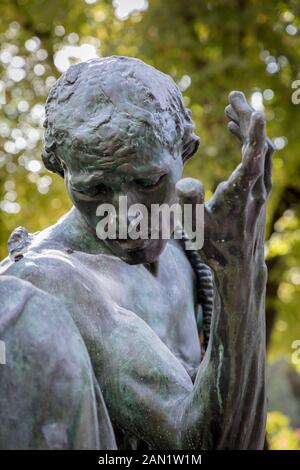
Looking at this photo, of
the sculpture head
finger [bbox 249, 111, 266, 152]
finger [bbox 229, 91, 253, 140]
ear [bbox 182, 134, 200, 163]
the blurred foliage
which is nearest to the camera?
finger [bbox 249, 111, 266, 152]

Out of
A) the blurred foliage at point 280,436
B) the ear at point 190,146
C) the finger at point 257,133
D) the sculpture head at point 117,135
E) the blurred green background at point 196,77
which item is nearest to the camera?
the finger at point 257,133

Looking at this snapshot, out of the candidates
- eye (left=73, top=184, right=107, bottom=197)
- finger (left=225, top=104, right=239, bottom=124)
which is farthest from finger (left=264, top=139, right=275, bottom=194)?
eye (left=73, top=184, right=107, bottom=197)

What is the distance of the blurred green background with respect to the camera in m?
9.95

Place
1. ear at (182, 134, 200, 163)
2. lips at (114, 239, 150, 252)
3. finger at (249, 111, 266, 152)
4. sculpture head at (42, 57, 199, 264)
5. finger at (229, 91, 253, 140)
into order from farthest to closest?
1. ear at (182, 134, 200, 163)
2. lips at (114, 239, 150, 252)
3. sculpture head at (42, 57, 199, 264)
4. finger at (229, 91, 253, 140)
5. finger at (249, 111, 266, 152)

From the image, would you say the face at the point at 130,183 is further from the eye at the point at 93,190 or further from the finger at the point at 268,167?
the finger at the point at 268,167

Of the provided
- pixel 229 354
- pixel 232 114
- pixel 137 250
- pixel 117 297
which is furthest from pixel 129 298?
pixel 232 114

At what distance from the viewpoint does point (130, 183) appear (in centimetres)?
298

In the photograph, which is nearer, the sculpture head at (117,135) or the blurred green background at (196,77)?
the sculpture head at (117,135)

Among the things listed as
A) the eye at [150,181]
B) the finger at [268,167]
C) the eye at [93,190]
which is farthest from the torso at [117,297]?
the finger at [268,167]

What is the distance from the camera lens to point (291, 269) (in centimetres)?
1070

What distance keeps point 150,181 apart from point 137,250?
0.26 m

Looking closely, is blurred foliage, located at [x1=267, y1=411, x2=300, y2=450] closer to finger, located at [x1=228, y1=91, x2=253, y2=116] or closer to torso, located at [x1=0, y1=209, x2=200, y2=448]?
torso, located at [x1=0, y1=209, x2=200, y2=448]

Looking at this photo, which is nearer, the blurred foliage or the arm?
the arm

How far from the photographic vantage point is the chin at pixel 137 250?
312cm
